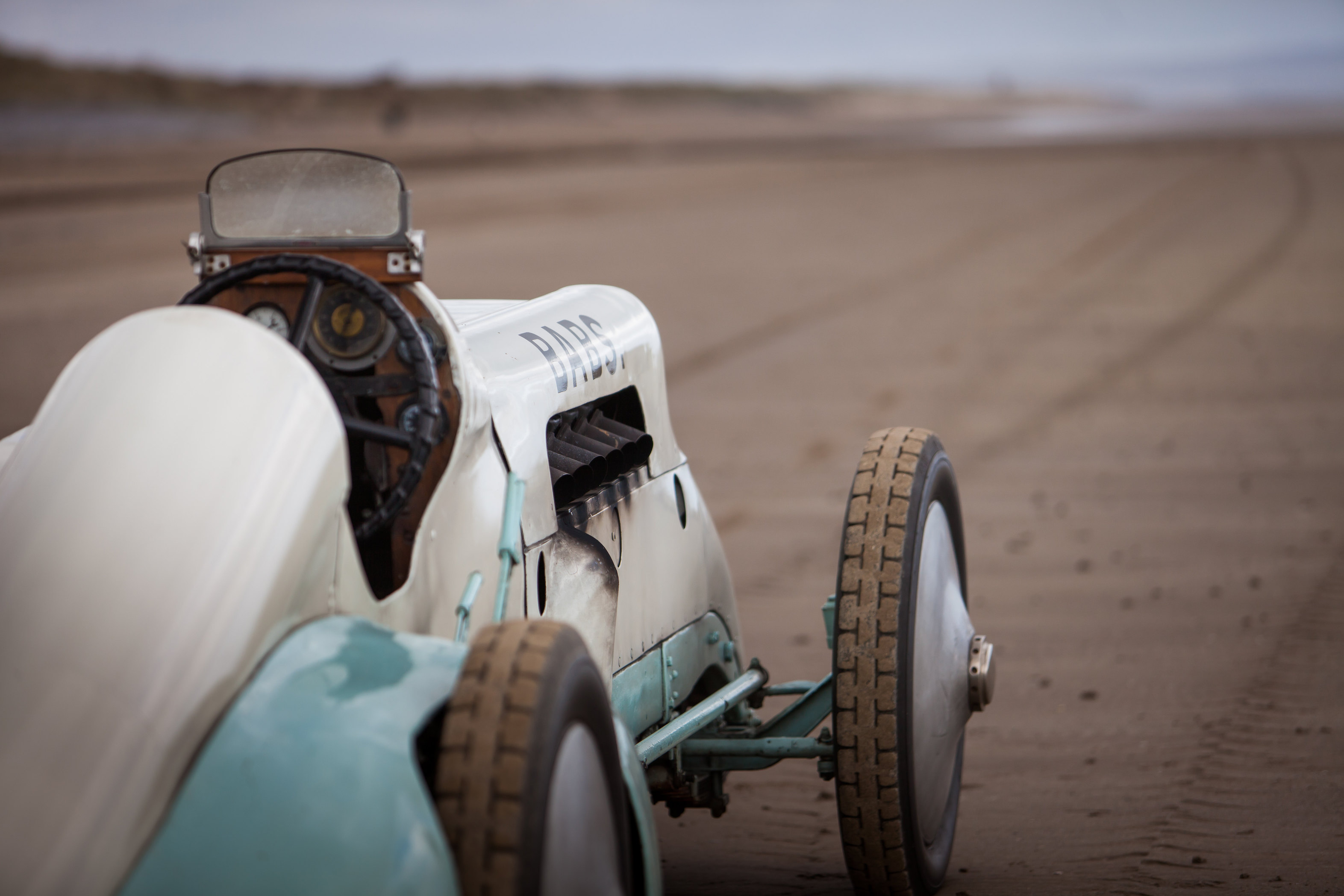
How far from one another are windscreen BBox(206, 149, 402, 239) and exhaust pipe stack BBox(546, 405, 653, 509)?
67 centimetres

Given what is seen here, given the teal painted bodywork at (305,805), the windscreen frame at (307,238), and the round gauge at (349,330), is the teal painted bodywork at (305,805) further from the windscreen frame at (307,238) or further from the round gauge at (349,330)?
the windscreen frame at (307,238)

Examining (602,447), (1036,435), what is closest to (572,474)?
(602,447)

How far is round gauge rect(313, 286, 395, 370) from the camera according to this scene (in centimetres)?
278

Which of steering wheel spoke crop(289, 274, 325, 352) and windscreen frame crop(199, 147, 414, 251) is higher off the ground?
windscreen frame crop(199, 147, 414, 251)

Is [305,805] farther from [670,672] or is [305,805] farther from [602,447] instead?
[670,672]

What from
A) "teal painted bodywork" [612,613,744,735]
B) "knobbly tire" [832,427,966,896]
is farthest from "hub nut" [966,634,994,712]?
"teal painted bodywork" [612,613,744,735]

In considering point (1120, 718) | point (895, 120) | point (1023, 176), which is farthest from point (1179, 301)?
point (895, 120)

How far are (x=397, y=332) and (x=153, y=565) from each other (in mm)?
802

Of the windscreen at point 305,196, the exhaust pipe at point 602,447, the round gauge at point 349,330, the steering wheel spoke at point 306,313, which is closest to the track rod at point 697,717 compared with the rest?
the exhaust pipe at point 602,447

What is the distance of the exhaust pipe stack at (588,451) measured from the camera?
3.52 m

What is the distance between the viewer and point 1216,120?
7975cm

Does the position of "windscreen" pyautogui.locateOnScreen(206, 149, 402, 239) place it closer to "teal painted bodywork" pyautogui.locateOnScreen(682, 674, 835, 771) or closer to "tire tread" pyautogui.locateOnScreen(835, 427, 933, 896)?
"tire tread" pyautogui.locateOnScreen(835, 427, 933, 896)

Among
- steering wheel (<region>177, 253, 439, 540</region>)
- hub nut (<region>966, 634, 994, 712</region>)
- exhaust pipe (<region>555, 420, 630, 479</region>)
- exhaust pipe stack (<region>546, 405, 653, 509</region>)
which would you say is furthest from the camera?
hub nut (<region>966, 634, 994, 712</region>)

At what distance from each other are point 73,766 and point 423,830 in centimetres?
50
